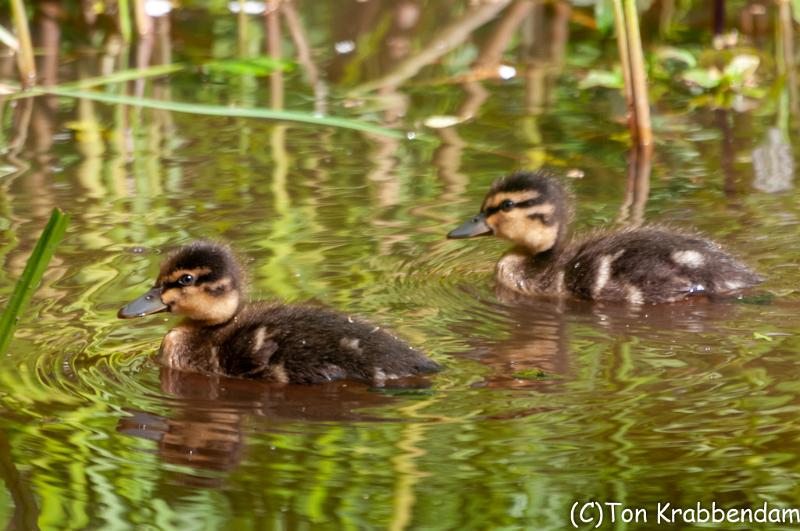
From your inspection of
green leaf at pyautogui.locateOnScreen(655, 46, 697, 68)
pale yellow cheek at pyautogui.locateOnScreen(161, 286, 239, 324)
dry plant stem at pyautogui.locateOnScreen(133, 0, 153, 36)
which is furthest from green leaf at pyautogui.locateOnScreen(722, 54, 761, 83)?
pale yellow cheek at pyautogui.locateOnScreen(161, 286, 239, 324)

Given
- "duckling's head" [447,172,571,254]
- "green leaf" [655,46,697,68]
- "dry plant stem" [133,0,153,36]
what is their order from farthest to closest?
"dry plant stem" [133,0,153,36] → "green leaf" [655,46,697,68] → "duckling's head" [447,172,571,254]

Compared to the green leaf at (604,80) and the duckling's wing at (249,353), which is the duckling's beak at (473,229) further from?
the green leaf at (604,80)

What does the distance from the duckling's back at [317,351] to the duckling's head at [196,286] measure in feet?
0.53

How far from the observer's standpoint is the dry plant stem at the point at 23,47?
7523 mm

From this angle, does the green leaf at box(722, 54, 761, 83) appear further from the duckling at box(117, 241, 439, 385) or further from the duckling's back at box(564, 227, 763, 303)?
the duckling at box(117, 241, 439, 385)

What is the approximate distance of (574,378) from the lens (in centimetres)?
455

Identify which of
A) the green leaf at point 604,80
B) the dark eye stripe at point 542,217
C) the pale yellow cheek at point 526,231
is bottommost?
the pale yellow cheek at point 526,231

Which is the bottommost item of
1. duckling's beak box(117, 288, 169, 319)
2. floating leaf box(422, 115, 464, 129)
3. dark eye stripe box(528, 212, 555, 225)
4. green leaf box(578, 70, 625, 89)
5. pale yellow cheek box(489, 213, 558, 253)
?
duckling's beak box(117, 288, 169, 319)

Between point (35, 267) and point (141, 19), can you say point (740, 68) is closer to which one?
point (141, 19)

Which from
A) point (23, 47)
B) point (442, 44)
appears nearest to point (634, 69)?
point (442, 44)

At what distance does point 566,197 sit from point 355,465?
2.18 m

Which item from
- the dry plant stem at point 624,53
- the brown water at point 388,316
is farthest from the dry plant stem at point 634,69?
the brown water at point 388,316

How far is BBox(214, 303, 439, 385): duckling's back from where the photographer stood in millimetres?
4609

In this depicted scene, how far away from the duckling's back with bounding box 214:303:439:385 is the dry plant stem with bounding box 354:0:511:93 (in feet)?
12.2
